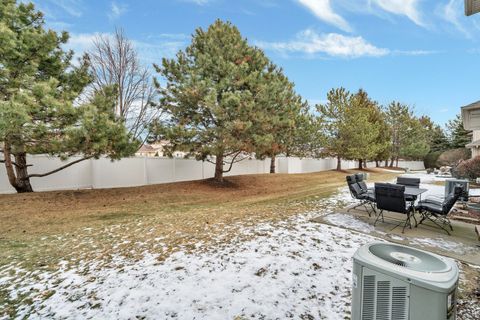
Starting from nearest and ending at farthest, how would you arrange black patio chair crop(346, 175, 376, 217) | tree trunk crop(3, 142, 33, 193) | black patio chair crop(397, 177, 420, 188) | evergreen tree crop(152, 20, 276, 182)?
black patio chair crop(346, 175, 376, 217)
black patio chair crop(397, 177, 420, 188)
tree trunk crop(3, 142, 33, 193)
evergreen tree crop(152, 20, 276, 182)

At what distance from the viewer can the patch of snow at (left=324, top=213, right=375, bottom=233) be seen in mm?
5200

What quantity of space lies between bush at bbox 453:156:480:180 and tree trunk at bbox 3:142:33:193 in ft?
62.4

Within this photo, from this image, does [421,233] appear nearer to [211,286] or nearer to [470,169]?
[211,286]

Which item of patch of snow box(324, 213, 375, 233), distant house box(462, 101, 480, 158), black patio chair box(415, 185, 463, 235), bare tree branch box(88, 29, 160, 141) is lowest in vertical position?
patch of snow box(324, 213, 375, 233)

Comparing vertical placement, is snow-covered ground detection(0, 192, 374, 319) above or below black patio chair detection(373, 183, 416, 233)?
below

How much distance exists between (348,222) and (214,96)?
6.81 metres

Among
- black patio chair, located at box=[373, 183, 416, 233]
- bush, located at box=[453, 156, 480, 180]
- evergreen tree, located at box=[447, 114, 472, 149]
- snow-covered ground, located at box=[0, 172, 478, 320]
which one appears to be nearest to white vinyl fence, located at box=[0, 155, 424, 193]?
snow-covered ground, located at box=[0, 172, 478, 320]

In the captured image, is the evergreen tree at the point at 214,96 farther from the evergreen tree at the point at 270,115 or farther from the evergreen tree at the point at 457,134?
the evergreen tree at the point at 457,134

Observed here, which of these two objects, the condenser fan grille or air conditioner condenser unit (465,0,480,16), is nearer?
the condenser fan grille

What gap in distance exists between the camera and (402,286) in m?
1.60

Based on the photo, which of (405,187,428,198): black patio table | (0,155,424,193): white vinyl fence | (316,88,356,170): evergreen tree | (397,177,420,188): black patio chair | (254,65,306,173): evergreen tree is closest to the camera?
(405,187,428,198): black patio table

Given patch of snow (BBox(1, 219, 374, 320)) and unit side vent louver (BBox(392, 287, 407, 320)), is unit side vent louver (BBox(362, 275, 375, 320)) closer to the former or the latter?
unit side vent louver (BBox(392, 287, 407, 320))

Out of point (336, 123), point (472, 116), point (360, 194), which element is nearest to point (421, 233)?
point (360, 194)

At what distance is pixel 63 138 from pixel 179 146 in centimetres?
472
